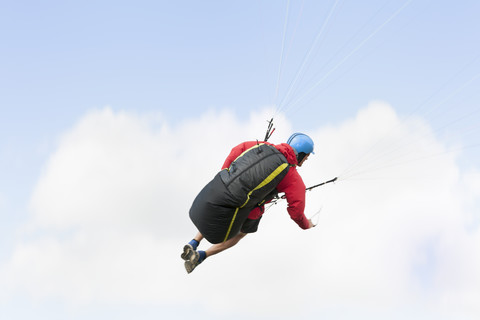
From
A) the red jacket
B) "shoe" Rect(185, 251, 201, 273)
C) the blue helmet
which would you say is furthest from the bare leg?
the blue helmet

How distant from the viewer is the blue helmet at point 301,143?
8.34 m

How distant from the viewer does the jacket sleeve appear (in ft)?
26.4

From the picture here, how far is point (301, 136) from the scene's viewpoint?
8438mm

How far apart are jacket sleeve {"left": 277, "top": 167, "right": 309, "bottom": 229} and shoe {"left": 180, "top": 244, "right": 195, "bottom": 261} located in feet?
5.51

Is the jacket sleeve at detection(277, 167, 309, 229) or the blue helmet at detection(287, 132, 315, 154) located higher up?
the blue helmet at detection(287, 132, 315, 154)

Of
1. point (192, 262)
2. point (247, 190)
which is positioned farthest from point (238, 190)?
point (192, 262)

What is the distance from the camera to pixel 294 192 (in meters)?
8.07

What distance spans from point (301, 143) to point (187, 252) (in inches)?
98.8

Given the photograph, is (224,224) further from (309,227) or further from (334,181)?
(334,181)

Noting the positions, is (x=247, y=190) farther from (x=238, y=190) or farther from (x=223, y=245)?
(x=223, y=245)

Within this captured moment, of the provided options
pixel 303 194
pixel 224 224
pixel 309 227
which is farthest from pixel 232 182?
pixel 309 227

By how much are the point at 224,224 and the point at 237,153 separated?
113 centimetres

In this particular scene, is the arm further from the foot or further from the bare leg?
the foot

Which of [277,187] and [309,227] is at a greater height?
[277,187]
